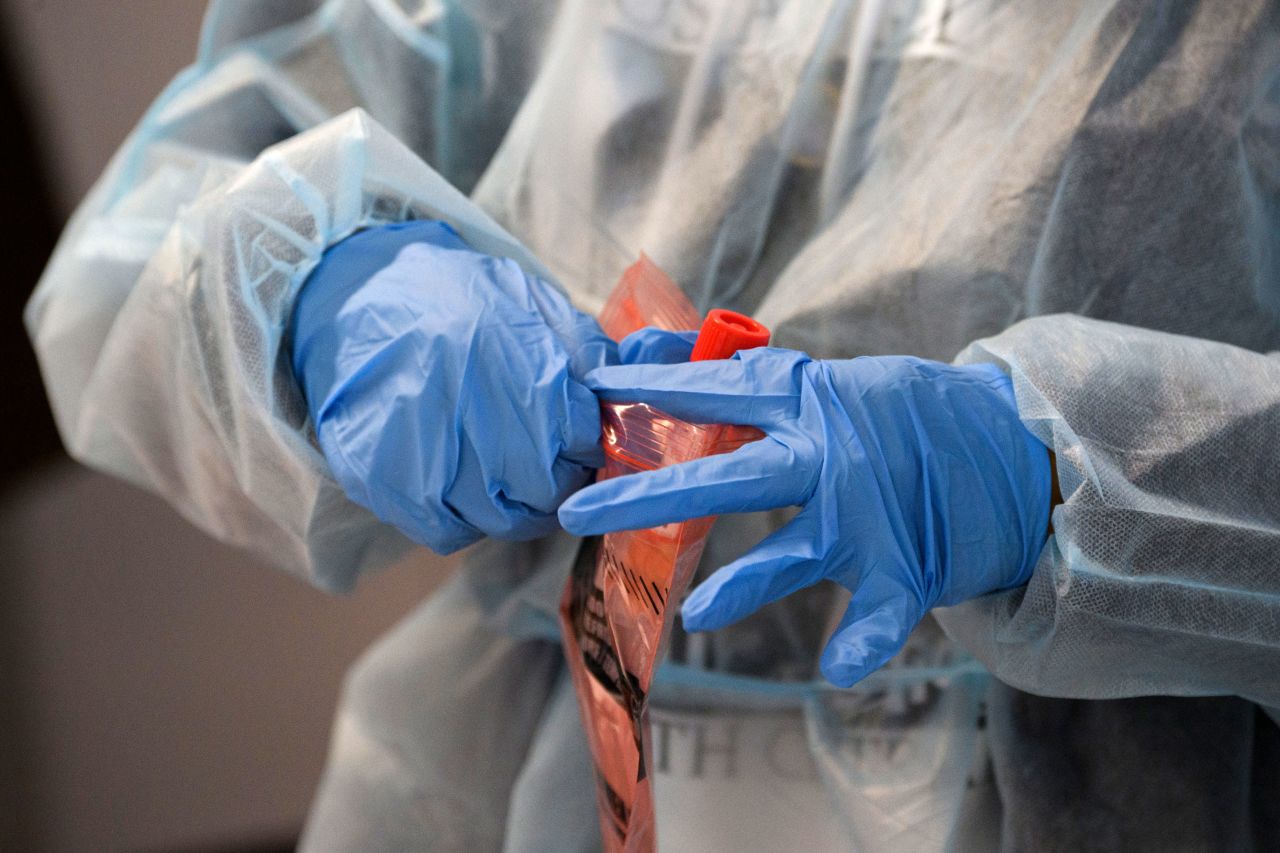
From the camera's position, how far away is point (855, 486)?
1.65 ft

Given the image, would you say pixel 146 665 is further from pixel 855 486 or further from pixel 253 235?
pixel 855 486

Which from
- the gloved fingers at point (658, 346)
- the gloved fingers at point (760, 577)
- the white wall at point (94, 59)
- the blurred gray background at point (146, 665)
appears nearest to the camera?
the gloved fingers at point (760, 577)

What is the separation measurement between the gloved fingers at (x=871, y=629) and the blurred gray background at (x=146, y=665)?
3.12 feet

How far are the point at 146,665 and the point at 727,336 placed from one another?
3.81 ft

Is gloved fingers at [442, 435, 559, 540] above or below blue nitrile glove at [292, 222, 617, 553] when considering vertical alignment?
below

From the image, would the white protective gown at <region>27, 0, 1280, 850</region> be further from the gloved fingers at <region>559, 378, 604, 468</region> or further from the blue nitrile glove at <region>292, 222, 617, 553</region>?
the gloved fingers at <region>559, 378, 604, 468</region>

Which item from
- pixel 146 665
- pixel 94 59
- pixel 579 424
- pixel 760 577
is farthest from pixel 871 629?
pixel 146 665

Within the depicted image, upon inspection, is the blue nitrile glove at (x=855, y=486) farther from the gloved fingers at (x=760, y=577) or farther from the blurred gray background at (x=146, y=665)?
the blurred gray background at (x=146, y=665)

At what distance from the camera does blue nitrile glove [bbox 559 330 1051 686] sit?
48 centimetres

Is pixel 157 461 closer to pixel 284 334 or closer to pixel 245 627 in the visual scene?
pixel 284 334

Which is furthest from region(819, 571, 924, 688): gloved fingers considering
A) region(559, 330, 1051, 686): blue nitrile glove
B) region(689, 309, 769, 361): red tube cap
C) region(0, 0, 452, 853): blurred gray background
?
region(0, 0, 452, 853): blurred gray background

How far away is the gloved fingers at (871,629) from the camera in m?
0.48

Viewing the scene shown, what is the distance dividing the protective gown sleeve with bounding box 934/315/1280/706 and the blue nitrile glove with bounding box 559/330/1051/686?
21mm

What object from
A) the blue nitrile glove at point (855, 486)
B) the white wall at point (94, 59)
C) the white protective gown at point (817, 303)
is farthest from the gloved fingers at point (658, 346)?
the white wall at point (94, 59)
